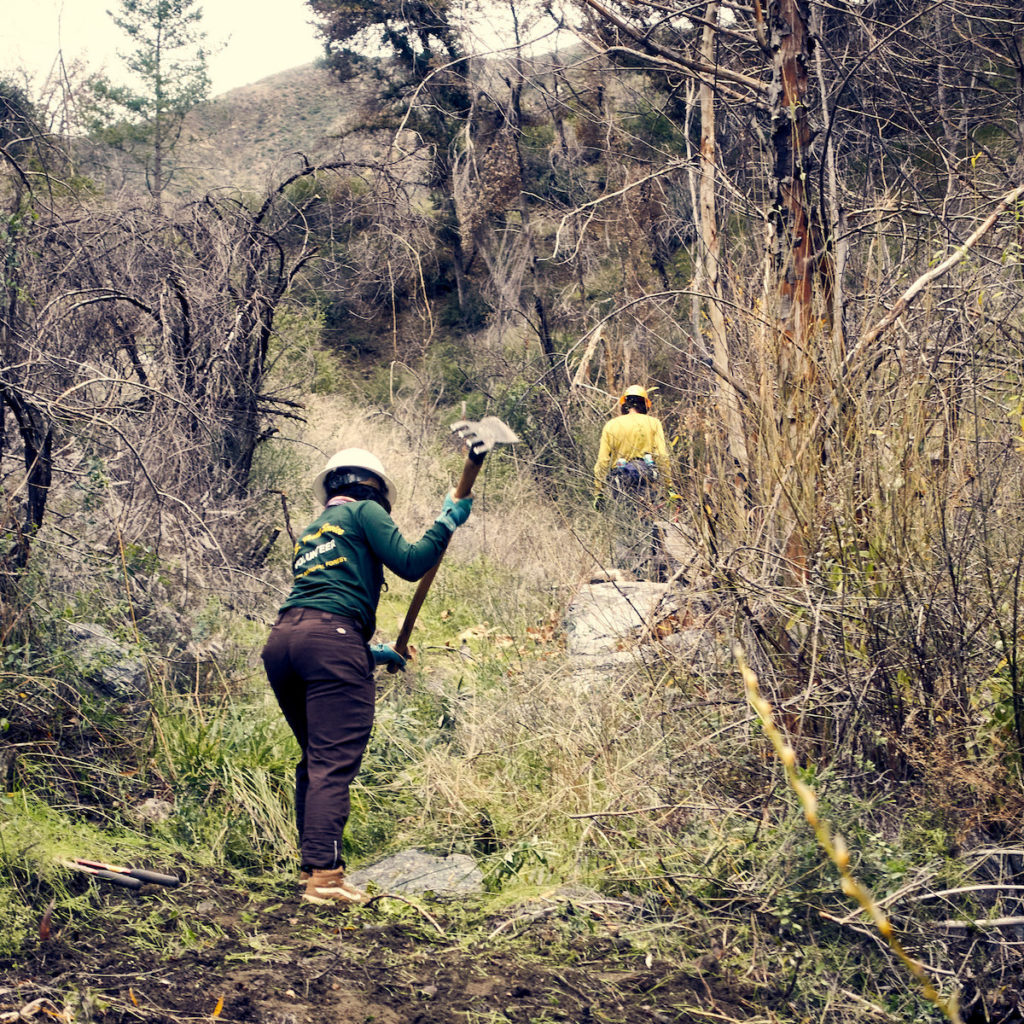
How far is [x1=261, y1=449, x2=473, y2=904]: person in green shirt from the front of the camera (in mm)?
4023

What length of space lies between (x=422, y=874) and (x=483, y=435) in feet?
6.06

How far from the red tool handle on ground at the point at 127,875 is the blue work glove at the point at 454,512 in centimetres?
175

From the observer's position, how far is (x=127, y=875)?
3.99 m

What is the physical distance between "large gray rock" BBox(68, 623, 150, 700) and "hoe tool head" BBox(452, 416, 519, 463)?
1.96 m

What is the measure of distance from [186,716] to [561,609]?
2.95 meters

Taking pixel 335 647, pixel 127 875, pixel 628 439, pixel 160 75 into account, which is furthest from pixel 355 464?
pixel 160 75

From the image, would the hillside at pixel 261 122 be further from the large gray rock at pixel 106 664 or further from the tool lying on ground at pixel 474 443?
the tool lying on ground at pixel 474 443

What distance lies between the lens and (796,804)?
358cm

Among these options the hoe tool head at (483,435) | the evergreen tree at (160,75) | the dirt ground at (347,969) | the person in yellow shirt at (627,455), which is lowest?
the dirt ground at (347,969)

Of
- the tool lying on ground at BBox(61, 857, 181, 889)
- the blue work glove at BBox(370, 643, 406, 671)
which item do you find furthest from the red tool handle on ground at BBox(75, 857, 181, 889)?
the blue work glove at BBox(370, 643, 406, 671)

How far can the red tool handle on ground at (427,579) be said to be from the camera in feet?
14.5

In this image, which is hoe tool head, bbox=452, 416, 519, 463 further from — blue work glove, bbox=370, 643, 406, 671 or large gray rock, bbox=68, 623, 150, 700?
large gray rock, bbox=68, 623, 150, 700

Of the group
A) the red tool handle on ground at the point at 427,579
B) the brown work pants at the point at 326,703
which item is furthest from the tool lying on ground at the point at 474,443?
the brown work pants at the point at 326,703

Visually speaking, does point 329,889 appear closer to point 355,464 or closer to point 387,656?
point 387,656
